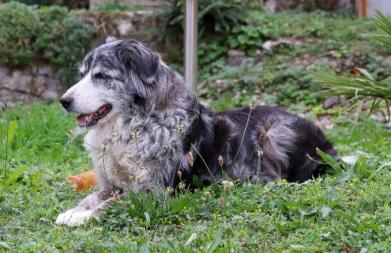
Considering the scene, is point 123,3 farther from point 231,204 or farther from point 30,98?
point 231,204

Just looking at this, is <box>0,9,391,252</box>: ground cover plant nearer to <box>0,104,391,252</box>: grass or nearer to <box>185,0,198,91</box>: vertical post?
<box>0,104,391,252</box>: grass

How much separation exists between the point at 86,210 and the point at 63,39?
667 cm

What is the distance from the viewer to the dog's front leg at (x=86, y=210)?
14.9 feet

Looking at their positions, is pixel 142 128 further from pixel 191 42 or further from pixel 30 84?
pixel 30 84

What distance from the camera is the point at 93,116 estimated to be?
493 cm

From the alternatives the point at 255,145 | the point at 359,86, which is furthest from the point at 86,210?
the point at 359,86

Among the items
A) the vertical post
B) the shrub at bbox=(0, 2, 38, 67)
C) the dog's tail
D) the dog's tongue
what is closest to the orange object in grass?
the dog's tongue

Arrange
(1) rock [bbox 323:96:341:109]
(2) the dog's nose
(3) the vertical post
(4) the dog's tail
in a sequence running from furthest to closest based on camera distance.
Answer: (1) rock [bbox 323:96:341:109]
(3) the vertical post
(4) the dog's tail
(2) the dog's nose

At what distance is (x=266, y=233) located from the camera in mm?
4141

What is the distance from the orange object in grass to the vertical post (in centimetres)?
165

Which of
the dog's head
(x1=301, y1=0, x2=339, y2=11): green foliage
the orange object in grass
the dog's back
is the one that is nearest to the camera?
the dog's head

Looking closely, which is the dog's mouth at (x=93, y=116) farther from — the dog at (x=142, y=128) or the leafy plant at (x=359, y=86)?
the leafy plant at (x=359, y=86)

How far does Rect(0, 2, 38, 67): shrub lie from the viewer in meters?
10.8

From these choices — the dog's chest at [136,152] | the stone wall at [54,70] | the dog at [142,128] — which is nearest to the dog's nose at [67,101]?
the dog at [142,128]
